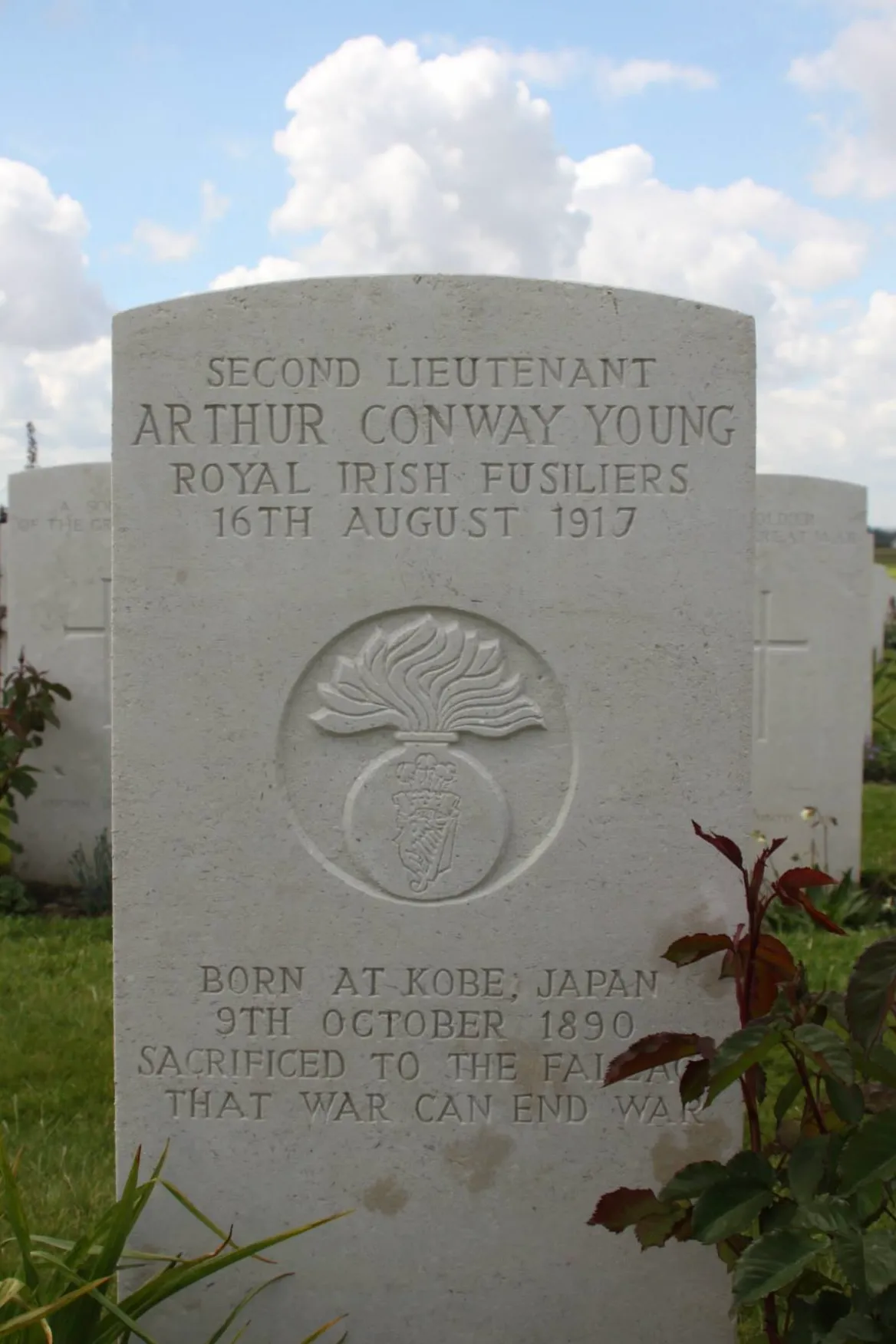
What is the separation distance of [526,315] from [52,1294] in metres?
2.07

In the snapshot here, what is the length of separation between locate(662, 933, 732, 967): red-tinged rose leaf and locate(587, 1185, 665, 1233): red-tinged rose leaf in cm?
41

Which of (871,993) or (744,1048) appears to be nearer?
(871,993)

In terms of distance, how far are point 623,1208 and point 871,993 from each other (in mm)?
751

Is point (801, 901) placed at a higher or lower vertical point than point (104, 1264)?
higher

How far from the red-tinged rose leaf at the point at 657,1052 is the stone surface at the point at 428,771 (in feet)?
1.20

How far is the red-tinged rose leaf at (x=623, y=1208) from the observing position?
227 cm

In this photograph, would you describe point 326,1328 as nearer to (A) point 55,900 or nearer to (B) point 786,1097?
(B) point 786,1097

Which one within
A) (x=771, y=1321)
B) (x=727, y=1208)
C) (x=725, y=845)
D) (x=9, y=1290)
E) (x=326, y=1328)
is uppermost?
(x=725, y=845)

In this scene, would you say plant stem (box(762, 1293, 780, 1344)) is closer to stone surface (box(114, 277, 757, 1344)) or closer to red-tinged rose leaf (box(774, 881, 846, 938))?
stone surface (box(114, 277, 757, 1344))

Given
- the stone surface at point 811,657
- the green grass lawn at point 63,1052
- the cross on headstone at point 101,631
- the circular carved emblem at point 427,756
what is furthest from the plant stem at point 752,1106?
the cross on headstone at point 101,631

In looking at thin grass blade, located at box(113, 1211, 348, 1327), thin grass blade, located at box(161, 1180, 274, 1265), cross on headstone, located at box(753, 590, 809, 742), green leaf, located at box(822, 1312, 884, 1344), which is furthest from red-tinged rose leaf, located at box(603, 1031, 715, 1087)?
cross on headstone, located at box(753, 590, 809, 742)

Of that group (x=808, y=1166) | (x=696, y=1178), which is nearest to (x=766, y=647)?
(x=696, y=1178)

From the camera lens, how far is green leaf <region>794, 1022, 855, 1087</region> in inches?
75.1

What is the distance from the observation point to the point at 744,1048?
77.2 inches
